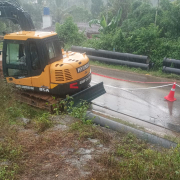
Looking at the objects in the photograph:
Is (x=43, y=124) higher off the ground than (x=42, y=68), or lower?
lower

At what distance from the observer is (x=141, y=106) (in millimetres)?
9227

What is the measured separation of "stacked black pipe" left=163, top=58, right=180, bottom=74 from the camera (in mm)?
12962

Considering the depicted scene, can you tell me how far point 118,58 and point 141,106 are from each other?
643 cm

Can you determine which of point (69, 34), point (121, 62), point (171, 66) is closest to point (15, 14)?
point (121, 62)

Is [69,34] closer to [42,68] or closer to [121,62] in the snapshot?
[121,62]

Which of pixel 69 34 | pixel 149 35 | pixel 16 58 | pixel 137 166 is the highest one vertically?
pixel 16 58

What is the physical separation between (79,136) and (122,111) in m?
3.52

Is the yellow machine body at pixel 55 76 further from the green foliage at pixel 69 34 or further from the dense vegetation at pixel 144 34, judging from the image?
the green foliage at pixel 69 34

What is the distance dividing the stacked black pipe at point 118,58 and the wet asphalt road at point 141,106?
272cm

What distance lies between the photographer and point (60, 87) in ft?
25.2

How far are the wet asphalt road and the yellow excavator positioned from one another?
1270 millimetres

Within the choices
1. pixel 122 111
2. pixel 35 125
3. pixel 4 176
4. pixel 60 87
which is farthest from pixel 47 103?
pixel 4 176

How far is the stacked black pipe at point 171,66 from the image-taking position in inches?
510

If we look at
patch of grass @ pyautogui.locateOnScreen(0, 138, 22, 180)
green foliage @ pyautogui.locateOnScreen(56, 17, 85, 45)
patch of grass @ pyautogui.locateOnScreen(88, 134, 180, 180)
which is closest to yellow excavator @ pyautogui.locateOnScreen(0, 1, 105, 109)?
patch of grass @ pyautogui.locateOnScreen(0, 138, 22, 180)
